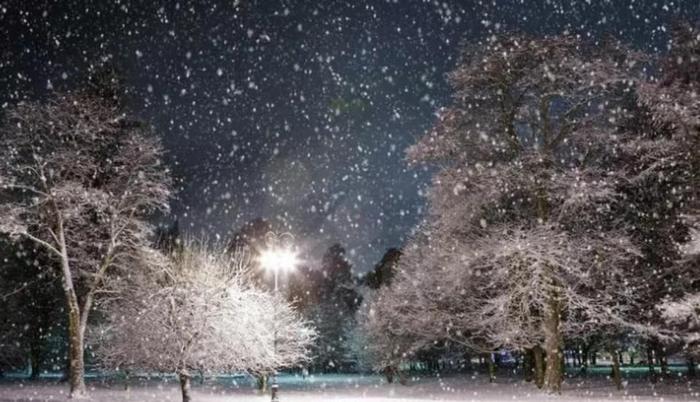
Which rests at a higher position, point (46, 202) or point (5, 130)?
point (5, 130)

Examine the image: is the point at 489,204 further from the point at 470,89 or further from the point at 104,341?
the point at 104,341

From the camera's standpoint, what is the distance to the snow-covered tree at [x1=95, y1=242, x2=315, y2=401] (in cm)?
1988

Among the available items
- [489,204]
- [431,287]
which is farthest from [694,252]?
[431,287]

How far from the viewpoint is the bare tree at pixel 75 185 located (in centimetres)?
2280

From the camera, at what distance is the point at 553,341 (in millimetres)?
20844

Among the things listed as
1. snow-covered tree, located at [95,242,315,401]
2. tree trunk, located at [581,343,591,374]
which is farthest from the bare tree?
tree trunk, located at [581,343,591,374]

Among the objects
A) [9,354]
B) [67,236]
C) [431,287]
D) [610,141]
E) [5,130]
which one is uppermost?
[5,130]

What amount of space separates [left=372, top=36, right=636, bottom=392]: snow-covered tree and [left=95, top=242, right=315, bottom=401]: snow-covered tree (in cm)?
712

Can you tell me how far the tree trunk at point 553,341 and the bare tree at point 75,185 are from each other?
15.4m

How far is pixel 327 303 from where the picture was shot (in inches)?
3066

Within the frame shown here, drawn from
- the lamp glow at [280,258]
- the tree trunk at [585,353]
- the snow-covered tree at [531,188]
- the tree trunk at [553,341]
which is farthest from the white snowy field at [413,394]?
the tree trunk at [585,353]

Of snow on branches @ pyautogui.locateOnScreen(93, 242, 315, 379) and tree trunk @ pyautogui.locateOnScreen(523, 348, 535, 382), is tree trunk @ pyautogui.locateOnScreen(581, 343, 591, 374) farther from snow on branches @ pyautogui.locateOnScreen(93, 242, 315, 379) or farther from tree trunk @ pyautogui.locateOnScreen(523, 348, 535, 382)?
snow on branches @ pyautogui.locateOnScreen(93, 242, 315, 379)

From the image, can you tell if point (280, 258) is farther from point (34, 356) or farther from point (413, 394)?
point (34, 356)

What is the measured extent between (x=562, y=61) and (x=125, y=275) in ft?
63.0
